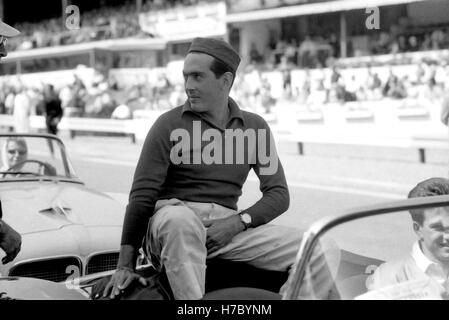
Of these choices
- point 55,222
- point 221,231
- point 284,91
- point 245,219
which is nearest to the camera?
point 221,231

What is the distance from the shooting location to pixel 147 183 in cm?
273

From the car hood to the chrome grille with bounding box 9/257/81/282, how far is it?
0.71ft

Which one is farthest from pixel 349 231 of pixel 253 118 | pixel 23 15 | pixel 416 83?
pixel 23 15

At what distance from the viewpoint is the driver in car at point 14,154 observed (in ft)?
17.6

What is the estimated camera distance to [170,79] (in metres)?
26.4

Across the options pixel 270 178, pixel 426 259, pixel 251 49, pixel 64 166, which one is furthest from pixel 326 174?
pixel 251 49

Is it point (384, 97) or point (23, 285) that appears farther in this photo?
point (384, 97)

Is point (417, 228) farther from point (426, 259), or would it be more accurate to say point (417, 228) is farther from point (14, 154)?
point (14, 154)

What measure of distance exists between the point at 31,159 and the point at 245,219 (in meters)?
3.05

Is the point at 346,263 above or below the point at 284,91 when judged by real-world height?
below

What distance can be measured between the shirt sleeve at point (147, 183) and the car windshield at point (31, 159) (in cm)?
273

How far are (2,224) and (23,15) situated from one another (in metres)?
32.9

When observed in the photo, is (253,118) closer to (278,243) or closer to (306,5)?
(278,243)

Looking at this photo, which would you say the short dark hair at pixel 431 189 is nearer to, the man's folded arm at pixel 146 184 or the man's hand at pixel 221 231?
the man's hand at pixel 221 231
